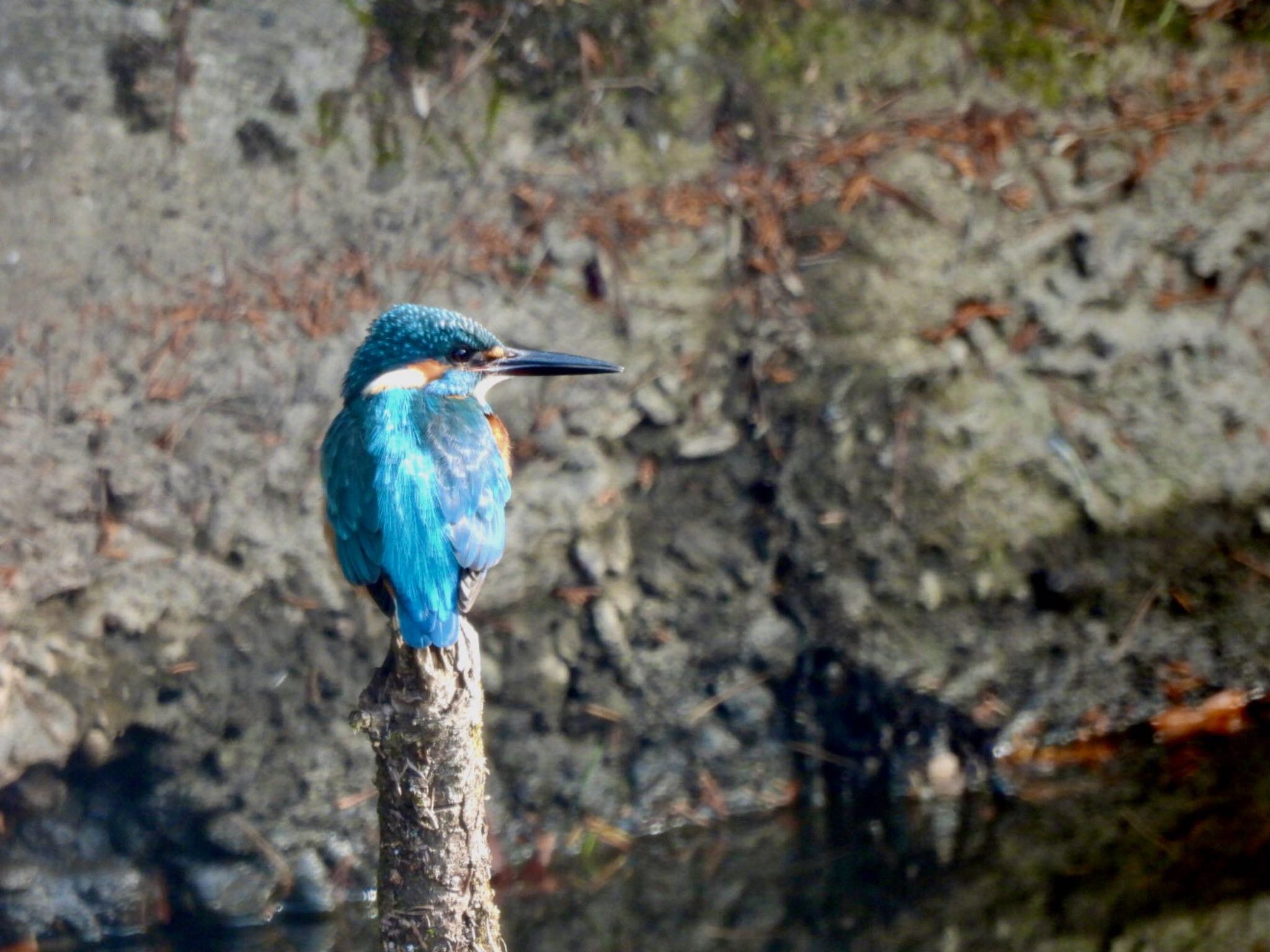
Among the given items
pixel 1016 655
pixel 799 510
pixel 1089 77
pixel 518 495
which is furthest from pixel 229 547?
pixel 1089 77

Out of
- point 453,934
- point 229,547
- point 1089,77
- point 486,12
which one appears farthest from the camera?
point 1089,77

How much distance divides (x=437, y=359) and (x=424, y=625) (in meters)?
0.74

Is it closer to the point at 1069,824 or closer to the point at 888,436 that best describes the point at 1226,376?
the point at 888,436

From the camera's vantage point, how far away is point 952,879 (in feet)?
11.8

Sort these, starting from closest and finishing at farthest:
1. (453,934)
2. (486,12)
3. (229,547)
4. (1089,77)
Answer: (453,934), (229,547), (486,12), (1089,77)

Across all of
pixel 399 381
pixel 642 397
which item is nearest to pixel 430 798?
pixel 399 381

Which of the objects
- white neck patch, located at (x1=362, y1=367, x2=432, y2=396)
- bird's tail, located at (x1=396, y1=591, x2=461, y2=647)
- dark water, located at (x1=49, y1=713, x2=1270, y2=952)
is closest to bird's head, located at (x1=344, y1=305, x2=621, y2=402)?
white neck patch, located at (x1=362, y1=367, x2=432, y2=396)

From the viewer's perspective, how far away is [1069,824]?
12.2ft

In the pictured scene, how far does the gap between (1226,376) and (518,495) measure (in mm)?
2057

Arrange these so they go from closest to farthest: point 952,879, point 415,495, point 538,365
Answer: point 415,495, point 538,365, point 952,879

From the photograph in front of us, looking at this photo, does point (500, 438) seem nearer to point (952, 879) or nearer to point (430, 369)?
point (430, 369)

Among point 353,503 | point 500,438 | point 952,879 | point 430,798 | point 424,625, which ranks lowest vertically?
point 952,879

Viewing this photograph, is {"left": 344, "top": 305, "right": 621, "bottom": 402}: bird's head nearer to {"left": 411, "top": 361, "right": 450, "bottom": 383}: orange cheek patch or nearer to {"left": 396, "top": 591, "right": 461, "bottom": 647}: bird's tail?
{"left": 411, "top": 361, "right": 450, "bottom": 383}: orange cheek patch

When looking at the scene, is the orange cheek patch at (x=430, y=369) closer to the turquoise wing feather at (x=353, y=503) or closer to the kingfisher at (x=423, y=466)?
the kingfisher at (x=423, y=466)
